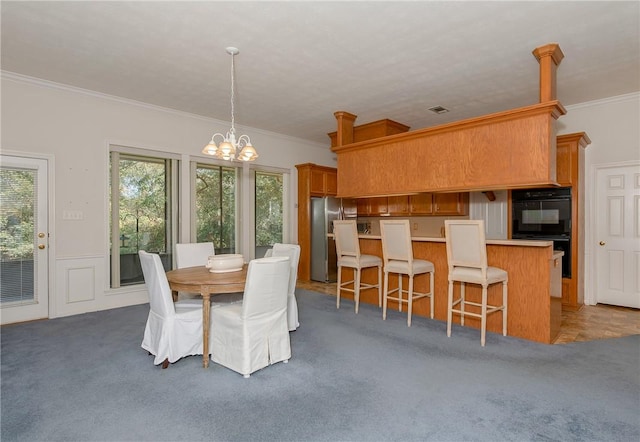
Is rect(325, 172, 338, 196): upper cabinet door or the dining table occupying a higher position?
rect(325, 172, 338, 196): upper cabinet door

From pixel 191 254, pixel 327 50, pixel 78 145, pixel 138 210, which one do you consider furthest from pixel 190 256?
pixel 327 50

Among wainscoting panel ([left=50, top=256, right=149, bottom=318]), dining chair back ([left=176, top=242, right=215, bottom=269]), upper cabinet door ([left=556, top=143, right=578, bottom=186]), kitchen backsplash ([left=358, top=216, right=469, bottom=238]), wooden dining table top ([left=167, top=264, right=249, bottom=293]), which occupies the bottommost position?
wainscoting panel ([left=50, top=256, right=149, bottom=318])

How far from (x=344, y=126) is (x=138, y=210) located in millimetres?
3205

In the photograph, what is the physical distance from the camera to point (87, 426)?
1936mm

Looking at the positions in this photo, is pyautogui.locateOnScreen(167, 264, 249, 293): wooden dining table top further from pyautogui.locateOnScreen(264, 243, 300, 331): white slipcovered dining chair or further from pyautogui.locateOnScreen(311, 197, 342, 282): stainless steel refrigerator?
pyautogui.locateOnScreen(311, 197, 342, 282): stainless steel refrigerator

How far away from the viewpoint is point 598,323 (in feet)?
12.4

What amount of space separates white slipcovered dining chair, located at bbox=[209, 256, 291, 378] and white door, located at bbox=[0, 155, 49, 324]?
2662 mm

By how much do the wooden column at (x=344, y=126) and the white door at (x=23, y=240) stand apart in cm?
374

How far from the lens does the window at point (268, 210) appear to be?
6.16m

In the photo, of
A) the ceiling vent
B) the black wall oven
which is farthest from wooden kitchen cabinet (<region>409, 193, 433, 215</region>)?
the ceiling vent

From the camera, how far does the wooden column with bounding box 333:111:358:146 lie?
4.98m

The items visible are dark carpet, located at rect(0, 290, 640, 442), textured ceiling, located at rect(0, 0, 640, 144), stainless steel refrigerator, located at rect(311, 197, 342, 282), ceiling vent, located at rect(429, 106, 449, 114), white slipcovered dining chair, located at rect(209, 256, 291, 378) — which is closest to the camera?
dark carpet, located at rect(0, 290, 640, 442)

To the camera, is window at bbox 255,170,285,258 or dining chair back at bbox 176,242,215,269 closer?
dining chair back at bbox 176,242,215,269

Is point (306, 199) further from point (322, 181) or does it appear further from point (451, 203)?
point (451, 203)
